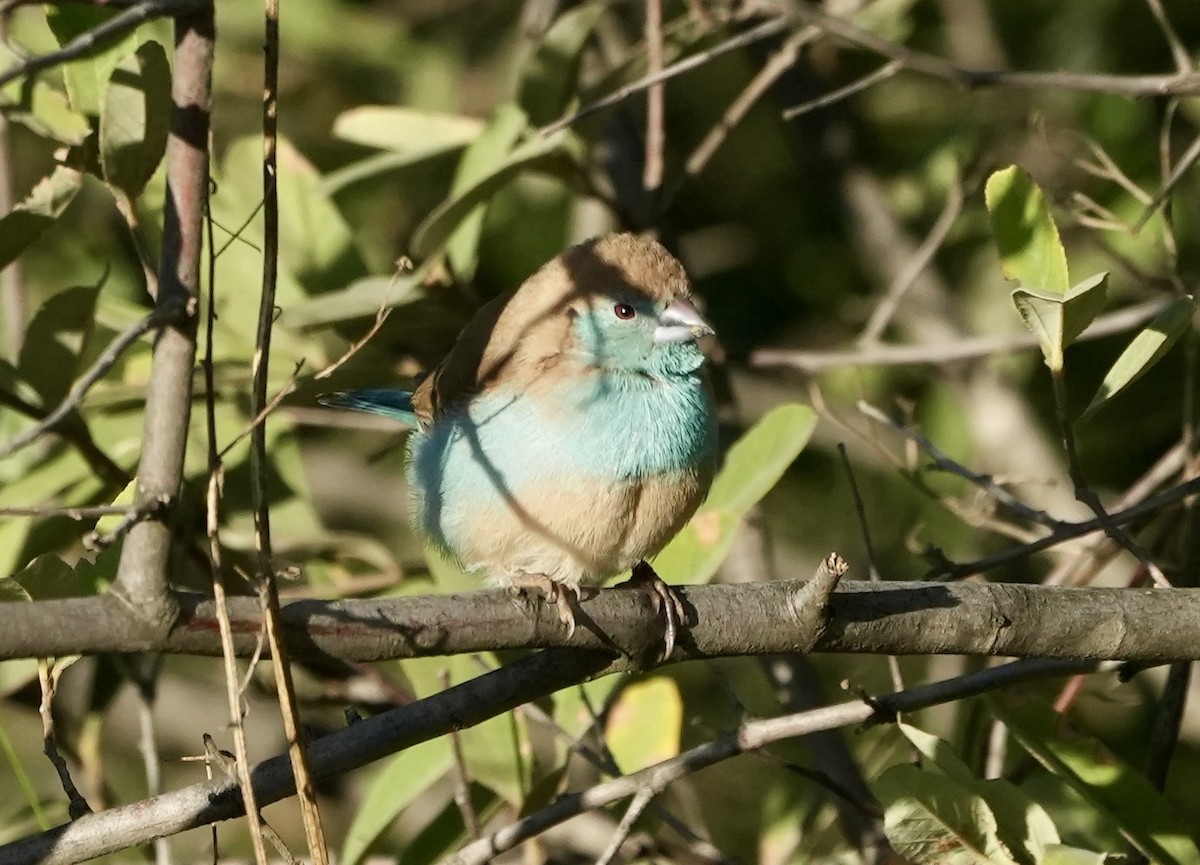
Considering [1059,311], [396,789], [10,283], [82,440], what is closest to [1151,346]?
[1059,311]

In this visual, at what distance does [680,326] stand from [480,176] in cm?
64

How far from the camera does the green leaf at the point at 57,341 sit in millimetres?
3391

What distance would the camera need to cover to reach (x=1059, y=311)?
96.2 inches

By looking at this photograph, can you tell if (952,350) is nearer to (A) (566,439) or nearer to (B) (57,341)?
(A) (566,439)

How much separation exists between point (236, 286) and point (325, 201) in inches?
13.8

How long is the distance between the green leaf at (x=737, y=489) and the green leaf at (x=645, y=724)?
308mm

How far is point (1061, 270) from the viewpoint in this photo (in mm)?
2656

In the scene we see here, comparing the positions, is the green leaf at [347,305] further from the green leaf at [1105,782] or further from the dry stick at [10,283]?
the green leaf at [1105,782]

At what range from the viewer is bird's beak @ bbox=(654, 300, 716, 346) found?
3402 millimetres

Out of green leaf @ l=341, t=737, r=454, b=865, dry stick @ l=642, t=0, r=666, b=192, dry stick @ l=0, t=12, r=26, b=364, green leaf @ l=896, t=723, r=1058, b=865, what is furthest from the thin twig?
dry stick @ l=0, t=12, r=26, b=364

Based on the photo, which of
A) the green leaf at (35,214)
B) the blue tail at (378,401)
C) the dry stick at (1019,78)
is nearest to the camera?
the green leaf at (35,214)

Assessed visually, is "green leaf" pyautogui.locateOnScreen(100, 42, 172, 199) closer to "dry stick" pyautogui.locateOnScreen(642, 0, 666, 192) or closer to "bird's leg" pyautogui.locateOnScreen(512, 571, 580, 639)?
"bird's leg" pyautogui.locateOnScreen(512, 571, 580, 639)

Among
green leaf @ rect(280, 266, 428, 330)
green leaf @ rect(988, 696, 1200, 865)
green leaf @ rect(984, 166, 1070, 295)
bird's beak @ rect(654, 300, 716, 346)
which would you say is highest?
green leaf @ rect(984, 166, 1070, 295)

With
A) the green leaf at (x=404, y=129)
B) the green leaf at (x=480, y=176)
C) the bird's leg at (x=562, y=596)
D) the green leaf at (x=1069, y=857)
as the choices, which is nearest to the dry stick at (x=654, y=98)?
the green leaf at (x=480, y=176)
